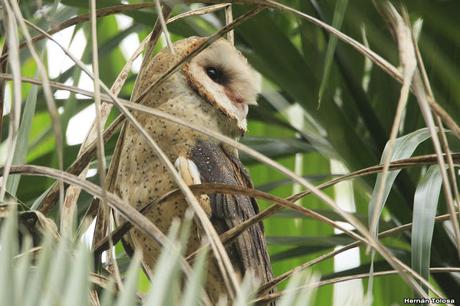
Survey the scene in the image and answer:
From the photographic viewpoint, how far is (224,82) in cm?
285

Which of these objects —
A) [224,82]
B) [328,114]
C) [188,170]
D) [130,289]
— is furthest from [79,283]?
[224,82]

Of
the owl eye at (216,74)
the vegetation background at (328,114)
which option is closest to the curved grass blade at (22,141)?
the vegetation background at (328,114)

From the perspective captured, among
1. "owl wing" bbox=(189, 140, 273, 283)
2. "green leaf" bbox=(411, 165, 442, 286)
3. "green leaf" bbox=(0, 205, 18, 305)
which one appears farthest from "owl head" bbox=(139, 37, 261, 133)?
"green leaf" bbox=(0, 205, 18, 305)

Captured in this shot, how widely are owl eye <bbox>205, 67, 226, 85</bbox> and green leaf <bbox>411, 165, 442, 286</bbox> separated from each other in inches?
51.1

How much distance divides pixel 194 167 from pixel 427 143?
63 cm

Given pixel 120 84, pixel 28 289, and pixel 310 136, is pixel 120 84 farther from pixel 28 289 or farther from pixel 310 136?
pixel 310 136

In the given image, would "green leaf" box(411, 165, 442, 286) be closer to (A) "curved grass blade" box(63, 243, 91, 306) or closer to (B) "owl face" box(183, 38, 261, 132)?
(A) "curved grass blade" box(63, 243, 91, 306)

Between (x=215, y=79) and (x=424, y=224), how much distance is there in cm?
152

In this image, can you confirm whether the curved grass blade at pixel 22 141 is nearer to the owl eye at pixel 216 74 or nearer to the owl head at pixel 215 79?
the owl head at pixel 215 79

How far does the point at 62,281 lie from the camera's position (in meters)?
0.87

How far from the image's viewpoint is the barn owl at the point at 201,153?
8.13 ft

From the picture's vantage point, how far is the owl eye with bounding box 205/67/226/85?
9.28 ft

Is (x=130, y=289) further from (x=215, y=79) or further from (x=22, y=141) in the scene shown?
(x=215, y=79)

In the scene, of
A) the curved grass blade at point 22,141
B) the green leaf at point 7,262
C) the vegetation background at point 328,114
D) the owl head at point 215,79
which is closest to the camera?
the green leaf at point 7,262
